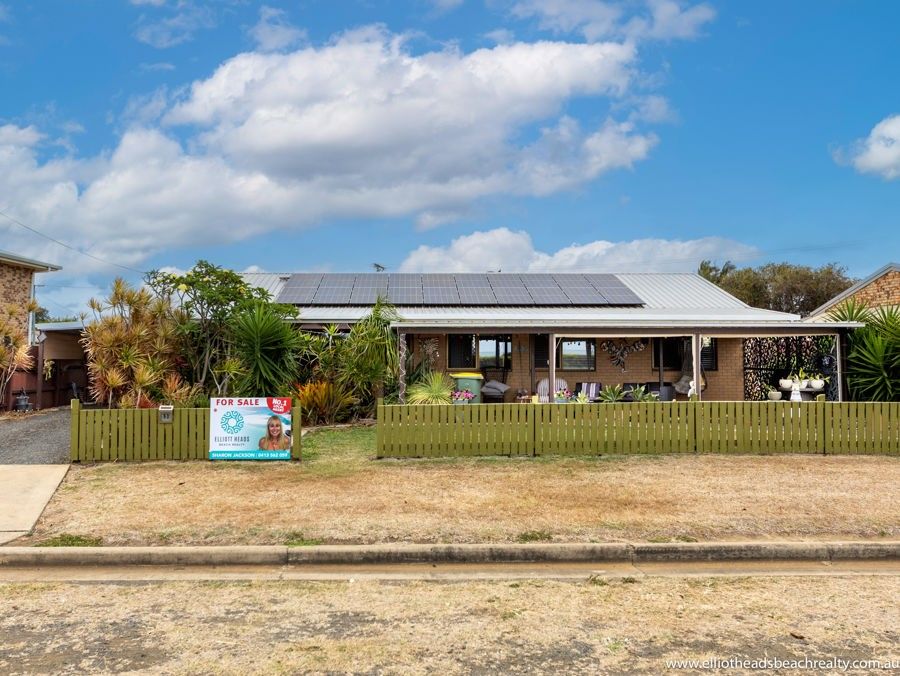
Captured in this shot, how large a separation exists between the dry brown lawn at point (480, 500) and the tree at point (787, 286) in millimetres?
38541

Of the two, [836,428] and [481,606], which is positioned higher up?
[836,428]

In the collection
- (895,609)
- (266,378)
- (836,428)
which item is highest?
(266,378)

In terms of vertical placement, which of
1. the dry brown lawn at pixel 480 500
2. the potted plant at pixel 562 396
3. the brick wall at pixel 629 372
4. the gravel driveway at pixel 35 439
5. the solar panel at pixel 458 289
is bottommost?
the dry brown lawn at pixel 480 500

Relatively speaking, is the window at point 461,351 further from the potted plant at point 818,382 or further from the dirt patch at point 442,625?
the dirt patch at point 442,625

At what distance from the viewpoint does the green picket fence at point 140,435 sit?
34.1 feet

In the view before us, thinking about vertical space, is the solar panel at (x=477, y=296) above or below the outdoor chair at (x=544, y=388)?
above

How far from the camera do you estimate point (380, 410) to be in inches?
423

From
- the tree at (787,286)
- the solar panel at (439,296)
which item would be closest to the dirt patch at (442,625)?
the solar panel at (439,296)

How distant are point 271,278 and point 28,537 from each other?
18276 mm

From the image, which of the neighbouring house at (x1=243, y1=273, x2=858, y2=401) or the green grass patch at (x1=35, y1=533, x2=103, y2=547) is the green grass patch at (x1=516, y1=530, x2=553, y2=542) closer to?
the green grass patch at (x1=35, y1=533, x2=103, y2=547)

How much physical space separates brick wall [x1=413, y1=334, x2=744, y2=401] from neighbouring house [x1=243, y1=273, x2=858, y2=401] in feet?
0.09

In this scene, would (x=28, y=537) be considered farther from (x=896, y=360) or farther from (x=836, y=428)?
(x=896, y=360)

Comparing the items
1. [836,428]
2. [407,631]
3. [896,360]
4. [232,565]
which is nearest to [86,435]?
[232,565]

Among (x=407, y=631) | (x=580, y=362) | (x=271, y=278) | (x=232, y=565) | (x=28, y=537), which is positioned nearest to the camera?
(x=407, y=631)
